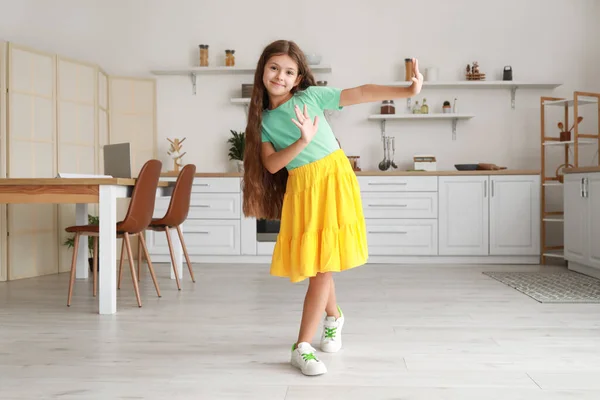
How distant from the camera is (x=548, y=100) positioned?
5594 millimetres

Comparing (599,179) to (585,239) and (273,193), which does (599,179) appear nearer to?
(585,239)

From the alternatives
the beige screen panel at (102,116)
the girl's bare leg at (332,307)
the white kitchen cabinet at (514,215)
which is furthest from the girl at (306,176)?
the beige screen panel at (102,116)

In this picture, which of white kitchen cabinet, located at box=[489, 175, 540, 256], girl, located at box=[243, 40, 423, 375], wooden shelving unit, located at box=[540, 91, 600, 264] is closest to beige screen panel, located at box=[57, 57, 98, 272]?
girl, located at box=[243, 40, 423, 375]

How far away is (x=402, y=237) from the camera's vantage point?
5438 millimetres

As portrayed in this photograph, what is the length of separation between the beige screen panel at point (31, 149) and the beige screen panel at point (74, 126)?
73mm

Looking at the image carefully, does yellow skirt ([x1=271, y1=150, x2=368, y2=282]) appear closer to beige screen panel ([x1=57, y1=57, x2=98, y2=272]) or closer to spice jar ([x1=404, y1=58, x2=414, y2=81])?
beige screen panel ([x1=57, y1=57, x2=98, y2=272])

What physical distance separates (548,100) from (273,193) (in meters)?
4.06

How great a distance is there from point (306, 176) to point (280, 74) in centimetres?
37

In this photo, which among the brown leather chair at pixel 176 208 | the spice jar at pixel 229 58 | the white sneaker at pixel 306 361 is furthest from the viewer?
the spice jar at pixel 229 58

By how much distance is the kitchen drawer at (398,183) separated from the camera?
5.41m

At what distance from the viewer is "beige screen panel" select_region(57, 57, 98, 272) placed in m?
4.96

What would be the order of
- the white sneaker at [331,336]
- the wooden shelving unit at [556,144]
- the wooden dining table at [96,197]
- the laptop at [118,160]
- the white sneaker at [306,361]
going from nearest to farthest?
the white sneaker at [306,361] → the white sneaker at [331,336] → the wooden dining table at [96,197] → the laptop at [118,160] → the wooden shelving unit at [556,144]

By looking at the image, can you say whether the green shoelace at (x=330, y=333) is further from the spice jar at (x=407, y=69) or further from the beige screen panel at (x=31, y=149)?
the spice jar at (x=407, y=69)

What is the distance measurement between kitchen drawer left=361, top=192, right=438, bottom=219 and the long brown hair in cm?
308
